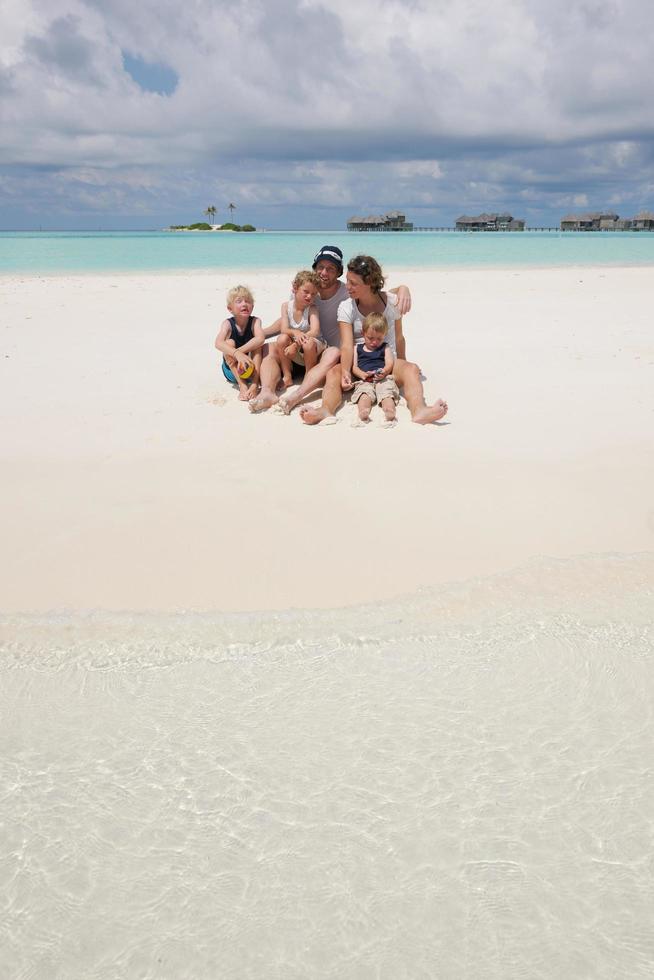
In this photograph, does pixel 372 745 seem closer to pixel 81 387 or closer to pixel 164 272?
pixel 81 387

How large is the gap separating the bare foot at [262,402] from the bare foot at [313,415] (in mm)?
465

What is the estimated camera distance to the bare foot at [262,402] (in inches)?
236

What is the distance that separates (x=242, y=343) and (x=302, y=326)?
2.20 feet

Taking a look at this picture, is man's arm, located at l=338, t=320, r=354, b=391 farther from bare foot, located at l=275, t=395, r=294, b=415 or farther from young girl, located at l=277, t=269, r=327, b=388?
bare foot, located at l=275, t=395, r=294, b=415

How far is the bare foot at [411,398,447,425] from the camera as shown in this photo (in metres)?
5.43

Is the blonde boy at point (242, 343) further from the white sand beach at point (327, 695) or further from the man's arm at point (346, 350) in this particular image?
the man's arm at point (346, 350)

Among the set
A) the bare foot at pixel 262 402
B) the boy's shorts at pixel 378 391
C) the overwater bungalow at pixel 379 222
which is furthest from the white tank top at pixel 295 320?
the overwater bungalow at pixel 379 222

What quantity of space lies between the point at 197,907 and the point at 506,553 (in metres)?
2.37

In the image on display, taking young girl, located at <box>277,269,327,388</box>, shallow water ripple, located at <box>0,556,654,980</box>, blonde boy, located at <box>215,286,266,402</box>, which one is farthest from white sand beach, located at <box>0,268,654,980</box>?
young girl, located at <box>277,269,327,388</box>

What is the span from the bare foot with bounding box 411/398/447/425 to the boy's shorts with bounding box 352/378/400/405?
38 cm

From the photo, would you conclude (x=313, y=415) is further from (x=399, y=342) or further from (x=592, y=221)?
(x=592, y=221)

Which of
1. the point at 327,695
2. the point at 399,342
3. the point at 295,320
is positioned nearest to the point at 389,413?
the point at 399,342

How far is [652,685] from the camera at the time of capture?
2701 millimetres

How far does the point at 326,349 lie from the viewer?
6.34 metres
